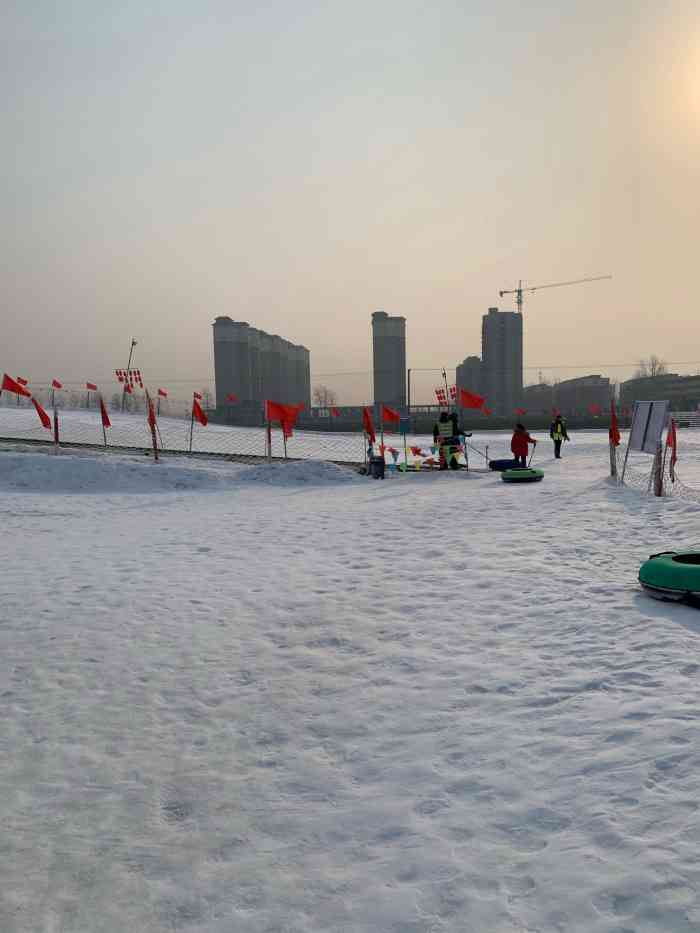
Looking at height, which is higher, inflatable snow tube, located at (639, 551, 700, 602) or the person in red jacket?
the person in red jacket

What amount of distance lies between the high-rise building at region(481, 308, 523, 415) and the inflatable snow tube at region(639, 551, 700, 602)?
99.2m

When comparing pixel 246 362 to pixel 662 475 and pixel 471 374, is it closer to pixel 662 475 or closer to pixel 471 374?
pixel 471 374

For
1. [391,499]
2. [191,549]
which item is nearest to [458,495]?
[391,499]

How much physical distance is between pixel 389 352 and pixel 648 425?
9350 centimetres

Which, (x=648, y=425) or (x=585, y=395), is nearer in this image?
(x=648, y=425)

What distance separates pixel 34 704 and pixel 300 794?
2.20 meters

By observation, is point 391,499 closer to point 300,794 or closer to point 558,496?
point 558,496

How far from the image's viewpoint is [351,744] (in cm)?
373

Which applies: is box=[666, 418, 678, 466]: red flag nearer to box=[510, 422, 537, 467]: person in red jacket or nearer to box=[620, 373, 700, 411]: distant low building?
box=[510, 422, 537, 467]: person in red jacket

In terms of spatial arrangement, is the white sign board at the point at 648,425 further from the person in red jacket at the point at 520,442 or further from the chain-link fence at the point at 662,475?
the person in red jacket at the point at 520,442

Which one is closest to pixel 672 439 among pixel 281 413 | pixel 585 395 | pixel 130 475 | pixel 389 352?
pixel 281 413

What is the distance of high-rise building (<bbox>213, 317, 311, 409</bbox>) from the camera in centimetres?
9512

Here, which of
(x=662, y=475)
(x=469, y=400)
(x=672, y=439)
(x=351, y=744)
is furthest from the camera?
(x=469, y=400)

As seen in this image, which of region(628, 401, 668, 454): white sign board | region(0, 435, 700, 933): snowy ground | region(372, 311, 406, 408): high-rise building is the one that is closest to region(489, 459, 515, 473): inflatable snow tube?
region(628, 401, 668, 454): white sign board
